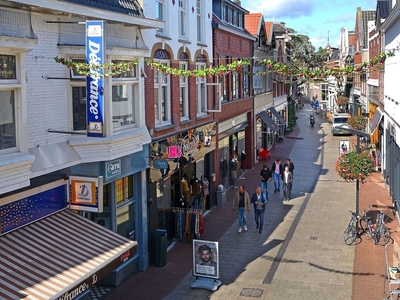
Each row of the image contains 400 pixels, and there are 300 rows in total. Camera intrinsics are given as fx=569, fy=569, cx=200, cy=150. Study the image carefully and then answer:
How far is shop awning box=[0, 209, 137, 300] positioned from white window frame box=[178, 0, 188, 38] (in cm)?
951

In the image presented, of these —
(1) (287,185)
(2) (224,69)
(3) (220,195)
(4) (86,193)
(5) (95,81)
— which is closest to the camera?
(5) (95,81)

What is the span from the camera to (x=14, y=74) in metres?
10.2

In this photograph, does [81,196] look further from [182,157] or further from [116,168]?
[182,157]

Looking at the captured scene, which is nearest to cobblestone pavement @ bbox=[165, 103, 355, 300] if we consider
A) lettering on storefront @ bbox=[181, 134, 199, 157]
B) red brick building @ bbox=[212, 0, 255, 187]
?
red brick building @ bbox=[212, 0, 255, 187]

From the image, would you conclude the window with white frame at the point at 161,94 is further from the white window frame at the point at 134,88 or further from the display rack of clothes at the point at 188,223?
the display rack of clothes at the point at 188,223

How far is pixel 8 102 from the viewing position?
402 inches

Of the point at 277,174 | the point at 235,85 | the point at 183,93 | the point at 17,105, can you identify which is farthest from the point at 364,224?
the point at 17,105

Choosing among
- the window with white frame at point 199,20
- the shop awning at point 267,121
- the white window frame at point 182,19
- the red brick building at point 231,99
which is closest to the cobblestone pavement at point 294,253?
the red brick building at point 231,99

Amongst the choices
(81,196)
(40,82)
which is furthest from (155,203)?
(40,82)

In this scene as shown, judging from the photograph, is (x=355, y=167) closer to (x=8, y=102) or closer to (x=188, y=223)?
(x=188, y=223)

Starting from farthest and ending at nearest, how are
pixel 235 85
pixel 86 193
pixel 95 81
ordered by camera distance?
pixel 235 85 → pixel 86 193 → pixel 95 81

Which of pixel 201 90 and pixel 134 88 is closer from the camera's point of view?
pixel 134 88

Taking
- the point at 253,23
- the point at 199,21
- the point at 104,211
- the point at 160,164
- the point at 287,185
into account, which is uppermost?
the point at 253,23

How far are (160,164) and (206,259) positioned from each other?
11.6ft
